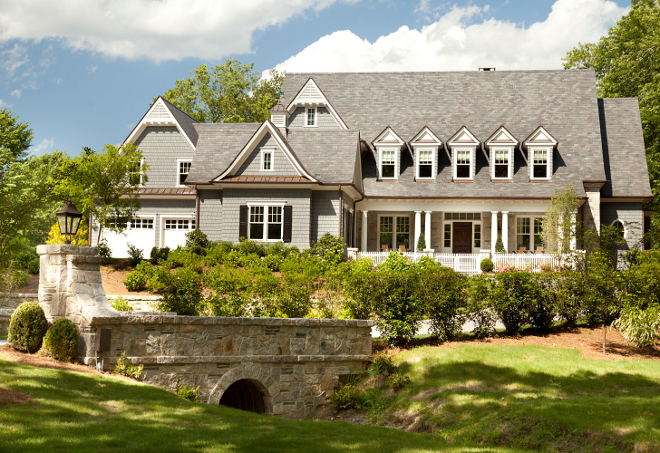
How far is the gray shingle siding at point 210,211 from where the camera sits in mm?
26031

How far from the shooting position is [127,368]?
9.68m

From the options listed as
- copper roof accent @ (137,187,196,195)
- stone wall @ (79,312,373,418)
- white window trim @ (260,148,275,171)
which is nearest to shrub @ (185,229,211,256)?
copper roof accent @ (137,187,196,195)

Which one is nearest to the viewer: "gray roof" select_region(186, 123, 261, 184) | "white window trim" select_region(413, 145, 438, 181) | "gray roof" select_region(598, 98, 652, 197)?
"gray roof" select_region(186, 123, 261, 184)

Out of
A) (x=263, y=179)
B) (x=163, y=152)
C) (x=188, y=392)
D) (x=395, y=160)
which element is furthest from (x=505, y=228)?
(x=188, y=392)

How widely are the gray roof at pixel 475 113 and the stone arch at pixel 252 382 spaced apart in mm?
17745

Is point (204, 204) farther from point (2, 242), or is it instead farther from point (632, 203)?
point (632, 203)

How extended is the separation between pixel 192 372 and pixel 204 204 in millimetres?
16406

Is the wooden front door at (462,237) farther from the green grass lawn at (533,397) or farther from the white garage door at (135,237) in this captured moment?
the green grass lawn at (533,397)

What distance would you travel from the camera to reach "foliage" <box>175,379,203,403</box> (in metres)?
10.3

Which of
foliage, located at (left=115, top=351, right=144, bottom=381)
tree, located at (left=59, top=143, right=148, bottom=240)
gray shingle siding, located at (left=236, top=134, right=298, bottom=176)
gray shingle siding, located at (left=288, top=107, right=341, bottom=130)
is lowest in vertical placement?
foliage, located at (left=115, top=351, right=144, bottom=381)

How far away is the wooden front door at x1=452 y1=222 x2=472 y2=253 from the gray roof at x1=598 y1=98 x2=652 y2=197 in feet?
22.9

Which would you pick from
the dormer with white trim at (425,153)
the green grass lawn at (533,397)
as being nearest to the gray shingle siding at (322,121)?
the dormer with white trim at (425,153)

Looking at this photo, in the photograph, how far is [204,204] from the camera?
1032 inches

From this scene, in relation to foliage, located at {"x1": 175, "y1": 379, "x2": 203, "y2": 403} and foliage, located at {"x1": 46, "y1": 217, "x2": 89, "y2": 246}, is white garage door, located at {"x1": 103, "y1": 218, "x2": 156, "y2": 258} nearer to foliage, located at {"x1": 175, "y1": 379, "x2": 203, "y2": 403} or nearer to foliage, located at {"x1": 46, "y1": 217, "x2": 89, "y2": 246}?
foliage, located at {"x1": 46, "y1": 217, "x2": 89, "y2": 246}
